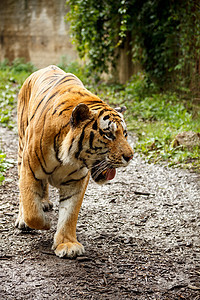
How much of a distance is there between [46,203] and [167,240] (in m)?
1.27

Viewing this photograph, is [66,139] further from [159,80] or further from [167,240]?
[159,80]

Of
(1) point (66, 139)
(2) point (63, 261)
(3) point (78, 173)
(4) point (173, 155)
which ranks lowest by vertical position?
(4) point (173, 155)

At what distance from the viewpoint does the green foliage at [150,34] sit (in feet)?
27.0

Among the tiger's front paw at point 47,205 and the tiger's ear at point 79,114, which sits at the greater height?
the tiger's ear at point 79,114

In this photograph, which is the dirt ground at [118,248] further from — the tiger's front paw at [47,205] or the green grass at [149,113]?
the green grass at [149,113]

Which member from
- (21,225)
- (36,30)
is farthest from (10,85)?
(21,225)

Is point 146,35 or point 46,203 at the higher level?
point 146,35

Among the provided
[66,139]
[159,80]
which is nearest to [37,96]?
[66,139]

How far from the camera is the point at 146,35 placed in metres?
9.62

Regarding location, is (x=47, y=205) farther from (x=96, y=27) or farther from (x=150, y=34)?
(x=96, y=27)

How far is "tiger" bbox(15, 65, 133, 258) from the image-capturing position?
9.28ft

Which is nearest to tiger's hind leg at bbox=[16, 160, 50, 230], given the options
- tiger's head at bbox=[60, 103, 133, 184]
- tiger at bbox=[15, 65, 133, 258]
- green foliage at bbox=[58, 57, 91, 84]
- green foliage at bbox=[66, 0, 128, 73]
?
tiger at bbox=[15, 65, 133, 258]

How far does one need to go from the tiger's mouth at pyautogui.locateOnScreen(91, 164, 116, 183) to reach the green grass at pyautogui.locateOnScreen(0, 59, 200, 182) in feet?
6.41

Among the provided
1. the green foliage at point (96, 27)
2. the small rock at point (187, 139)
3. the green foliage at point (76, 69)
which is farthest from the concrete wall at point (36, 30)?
the small rock at point (187, 139)
